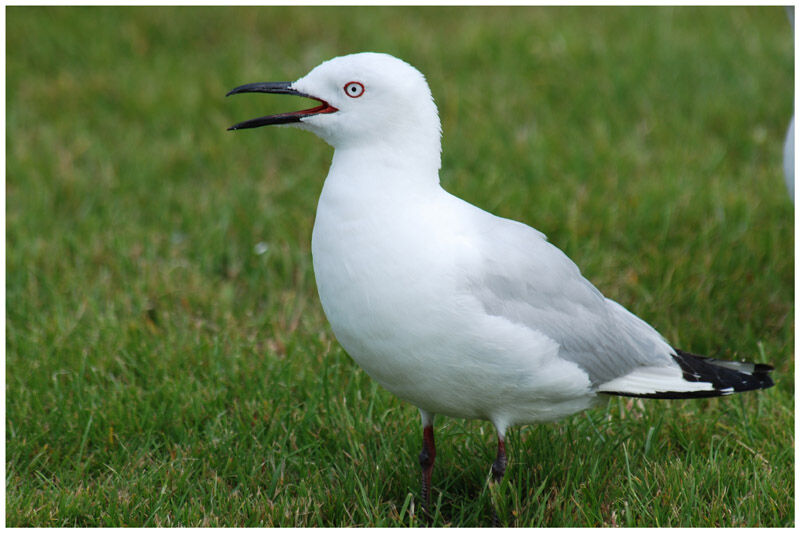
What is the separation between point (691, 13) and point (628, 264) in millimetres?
3527

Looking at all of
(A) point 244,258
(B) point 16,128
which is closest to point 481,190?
(A) point 244,258

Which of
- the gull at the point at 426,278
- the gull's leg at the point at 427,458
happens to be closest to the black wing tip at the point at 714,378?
the gull at the point at 426,278

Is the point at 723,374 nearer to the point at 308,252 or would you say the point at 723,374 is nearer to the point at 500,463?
the point at 500,463

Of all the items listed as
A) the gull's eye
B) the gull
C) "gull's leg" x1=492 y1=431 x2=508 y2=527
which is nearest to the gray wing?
the gull

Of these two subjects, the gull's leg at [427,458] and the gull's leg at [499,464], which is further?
the gull's leg at [427,458]

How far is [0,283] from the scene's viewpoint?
4711 mm

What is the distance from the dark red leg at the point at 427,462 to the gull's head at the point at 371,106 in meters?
0.98

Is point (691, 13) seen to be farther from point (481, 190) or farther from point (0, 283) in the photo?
point (0, 283)

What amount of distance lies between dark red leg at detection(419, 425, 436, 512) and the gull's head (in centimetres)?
98

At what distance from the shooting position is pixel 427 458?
11.2 ft

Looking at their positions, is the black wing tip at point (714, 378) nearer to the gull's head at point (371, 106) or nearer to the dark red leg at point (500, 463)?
the dark red leg at point (500, 463)

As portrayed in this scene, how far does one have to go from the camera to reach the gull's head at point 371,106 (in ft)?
9.94

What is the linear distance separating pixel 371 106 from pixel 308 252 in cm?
220

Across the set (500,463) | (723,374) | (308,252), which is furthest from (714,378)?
(308,252)
